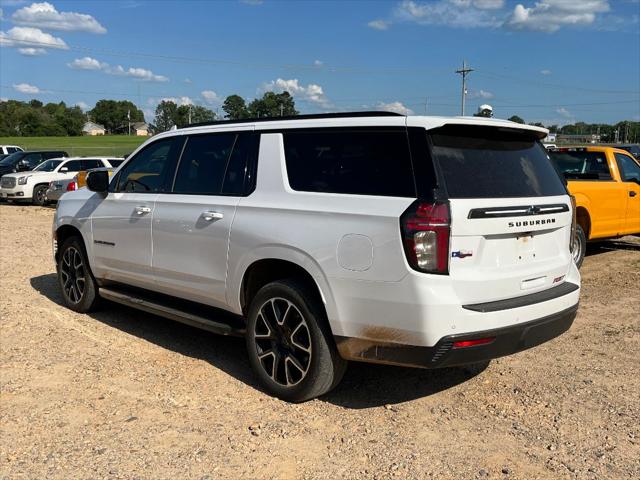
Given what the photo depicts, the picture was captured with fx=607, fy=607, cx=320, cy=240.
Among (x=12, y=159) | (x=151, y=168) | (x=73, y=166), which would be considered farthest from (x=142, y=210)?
(x=12, y=159)

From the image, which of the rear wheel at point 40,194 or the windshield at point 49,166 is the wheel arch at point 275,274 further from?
the windshield at point 49,166

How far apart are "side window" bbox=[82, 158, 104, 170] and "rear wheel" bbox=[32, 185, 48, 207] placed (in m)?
1.49

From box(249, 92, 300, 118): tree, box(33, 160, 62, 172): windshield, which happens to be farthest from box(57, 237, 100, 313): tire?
box(249, 92, 300, 118): tree

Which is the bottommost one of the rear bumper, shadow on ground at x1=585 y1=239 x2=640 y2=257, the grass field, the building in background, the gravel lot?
the gravel lot

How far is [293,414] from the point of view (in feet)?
13.4

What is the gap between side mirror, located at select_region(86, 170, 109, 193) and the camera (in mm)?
5848

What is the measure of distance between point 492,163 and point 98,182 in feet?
12.5

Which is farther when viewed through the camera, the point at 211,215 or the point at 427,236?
the point at 211,215

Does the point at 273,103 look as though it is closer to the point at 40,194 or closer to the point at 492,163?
the point at 40,194

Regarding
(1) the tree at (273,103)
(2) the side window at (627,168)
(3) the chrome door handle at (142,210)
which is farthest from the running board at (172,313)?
(1) the tree at (273,103)

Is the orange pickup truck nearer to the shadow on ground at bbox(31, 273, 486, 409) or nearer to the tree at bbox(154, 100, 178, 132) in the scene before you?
the shadow on ground at bbox(31, 273, 486, 409)

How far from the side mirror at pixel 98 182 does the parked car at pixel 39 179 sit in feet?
51.9

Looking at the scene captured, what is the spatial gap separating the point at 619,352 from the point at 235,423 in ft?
11.4

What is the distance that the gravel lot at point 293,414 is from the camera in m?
3.44
